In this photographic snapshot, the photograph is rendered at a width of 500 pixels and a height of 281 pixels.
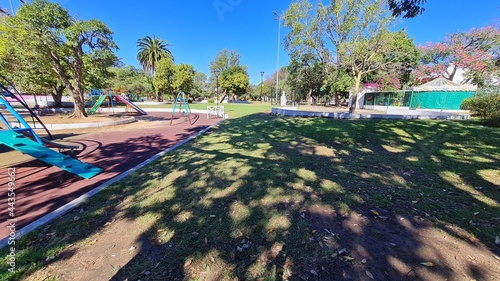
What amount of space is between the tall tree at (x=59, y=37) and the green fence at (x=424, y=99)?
88.2 ft

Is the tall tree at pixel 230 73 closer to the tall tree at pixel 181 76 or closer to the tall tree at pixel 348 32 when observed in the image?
the tall tree at pixel 181 76

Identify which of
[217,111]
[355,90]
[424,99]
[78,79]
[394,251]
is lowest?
[394,251]

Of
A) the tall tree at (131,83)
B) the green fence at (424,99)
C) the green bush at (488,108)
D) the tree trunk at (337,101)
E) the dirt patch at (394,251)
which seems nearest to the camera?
the dirt patch at (394,251)

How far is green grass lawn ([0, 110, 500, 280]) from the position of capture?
2.23m

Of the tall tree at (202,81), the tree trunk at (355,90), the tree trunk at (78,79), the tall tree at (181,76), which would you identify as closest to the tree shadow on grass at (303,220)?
the tree trunk at (355,90)

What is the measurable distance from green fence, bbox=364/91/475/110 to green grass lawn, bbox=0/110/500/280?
17154 mm

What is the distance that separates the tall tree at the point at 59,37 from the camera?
30.3 ft

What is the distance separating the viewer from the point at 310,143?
708 cm

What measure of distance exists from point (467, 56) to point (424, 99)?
10.4 m

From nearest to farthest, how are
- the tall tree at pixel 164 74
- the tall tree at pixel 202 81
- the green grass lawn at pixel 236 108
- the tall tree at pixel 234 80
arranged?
the green grass lawn at pixel 236 108 → the tall tree at pixel 164 74 → the tall tree at pixel 234 80 → the tall tree at pixel 202 81

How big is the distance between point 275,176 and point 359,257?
7.32 feet

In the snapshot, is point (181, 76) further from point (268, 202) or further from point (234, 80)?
point (268, 202)

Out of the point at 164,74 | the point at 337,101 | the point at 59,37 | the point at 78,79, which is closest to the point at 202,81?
the point at 164,74

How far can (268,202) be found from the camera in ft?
10.8
